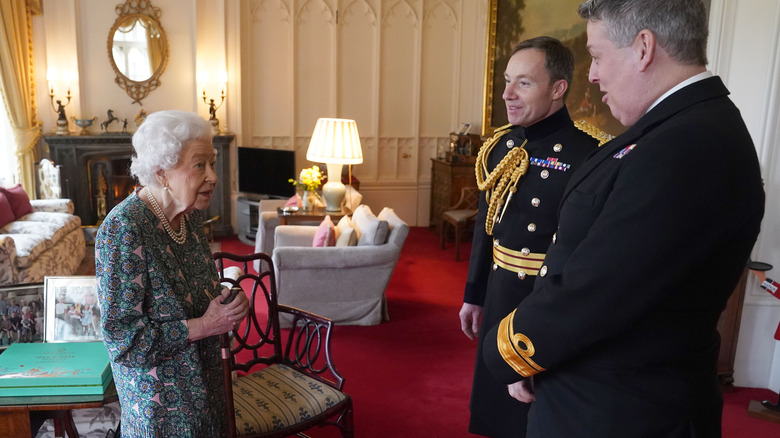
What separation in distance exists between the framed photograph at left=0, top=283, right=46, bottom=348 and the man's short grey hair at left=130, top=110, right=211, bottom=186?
2.60ft

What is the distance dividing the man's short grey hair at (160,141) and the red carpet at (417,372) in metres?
1.76

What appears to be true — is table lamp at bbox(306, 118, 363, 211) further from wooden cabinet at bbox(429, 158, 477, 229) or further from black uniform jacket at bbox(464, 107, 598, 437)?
black uniform jacket at bbox(464, 107, 598, 437)

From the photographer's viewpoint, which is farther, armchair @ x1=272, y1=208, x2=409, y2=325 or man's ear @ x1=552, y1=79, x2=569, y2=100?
armchair @ x1=272, y1=208, x2=409, y2=325

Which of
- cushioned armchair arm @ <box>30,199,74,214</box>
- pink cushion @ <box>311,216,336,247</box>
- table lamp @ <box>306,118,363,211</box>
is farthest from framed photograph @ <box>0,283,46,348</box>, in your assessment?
cushioned armchair arm @ <box>30,199,74,214</box>

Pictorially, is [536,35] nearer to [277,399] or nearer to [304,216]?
[304,216]

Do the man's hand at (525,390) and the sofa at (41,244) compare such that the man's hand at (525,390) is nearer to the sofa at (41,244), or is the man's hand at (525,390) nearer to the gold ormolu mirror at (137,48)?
the sofa at (41,244)

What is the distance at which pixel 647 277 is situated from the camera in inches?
40.8

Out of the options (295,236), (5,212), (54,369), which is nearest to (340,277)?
(295,236)

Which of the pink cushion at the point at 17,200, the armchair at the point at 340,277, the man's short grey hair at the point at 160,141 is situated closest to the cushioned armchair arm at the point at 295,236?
the armchair at the point at 340,277

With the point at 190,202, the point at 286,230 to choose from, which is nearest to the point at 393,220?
the point at 286,230

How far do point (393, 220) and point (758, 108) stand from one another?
8.10 feet

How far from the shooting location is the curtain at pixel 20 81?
20.6 ft

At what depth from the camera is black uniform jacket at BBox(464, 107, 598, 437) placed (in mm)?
1994

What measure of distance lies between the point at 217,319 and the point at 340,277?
2626mm
